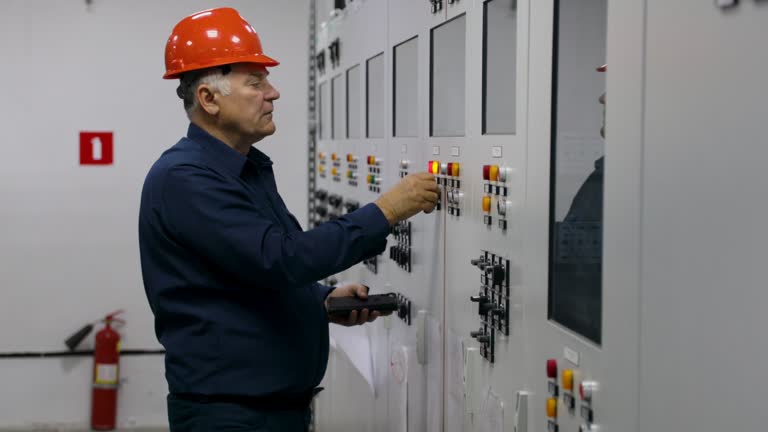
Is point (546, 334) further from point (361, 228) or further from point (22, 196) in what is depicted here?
point (22, 196)

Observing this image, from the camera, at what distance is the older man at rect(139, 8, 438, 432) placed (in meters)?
1.85

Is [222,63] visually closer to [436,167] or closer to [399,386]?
[436,167]

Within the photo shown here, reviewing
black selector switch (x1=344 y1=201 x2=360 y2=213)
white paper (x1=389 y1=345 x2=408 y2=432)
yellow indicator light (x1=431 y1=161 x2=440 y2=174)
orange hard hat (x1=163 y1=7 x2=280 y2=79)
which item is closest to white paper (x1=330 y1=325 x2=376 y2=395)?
white paper (x1=389 y1=345 x2=408 y2=432)

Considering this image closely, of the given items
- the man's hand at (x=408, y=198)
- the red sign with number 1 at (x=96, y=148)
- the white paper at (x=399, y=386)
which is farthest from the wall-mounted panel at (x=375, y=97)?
the red sign with number 1 at (x=96, y=148)

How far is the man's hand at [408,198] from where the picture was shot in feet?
6.42

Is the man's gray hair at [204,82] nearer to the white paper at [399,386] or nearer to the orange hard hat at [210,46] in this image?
the orange hard hat at [210,46]

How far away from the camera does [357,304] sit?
2295 millimetres

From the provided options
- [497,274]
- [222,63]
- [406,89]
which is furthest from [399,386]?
[222,63]

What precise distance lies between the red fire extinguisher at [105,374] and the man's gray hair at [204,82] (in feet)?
10.4

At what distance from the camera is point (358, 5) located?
11.5 feet

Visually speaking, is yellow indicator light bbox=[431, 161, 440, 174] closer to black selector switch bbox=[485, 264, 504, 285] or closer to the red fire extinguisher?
black selector switch bbox=[485, 264, 504, 285]

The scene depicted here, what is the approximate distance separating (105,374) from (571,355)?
3.94m

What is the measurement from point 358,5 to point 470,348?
1820 mm

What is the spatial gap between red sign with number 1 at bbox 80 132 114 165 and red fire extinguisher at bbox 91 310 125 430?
0.86 meters
